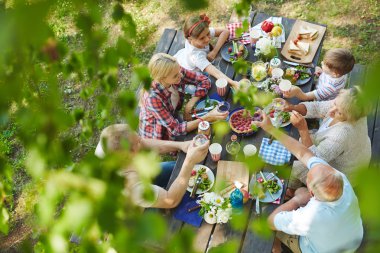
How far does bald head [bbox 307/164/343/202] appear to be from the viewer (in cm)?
268

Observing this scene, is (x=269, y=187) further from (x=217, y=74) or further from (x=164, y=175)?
(x=217, y=74)

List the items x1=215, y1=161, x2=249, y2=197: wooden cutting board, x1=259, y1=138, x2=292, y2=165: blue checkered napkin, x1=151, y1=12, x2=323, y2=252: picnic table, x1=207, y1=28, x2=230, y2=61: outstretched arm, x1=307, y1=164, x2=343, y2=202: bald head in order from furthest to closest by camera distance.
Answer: x1=207, y1=28, x2=230, y2=61: outstretched arm < x1=259, y1=138, x2=292, y2=165: blue checkered napkin < x1=215, y1=161, x2=249, y2=197: wooden cutting board < x1=151, y1=12, x2=323, y2=252: picnic table < x1=307, y1=164, x2=343, y2=202: bald head

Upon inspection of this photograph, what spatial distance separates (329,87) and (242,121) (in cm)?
82

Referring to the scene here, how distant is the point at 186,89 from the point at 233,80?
0.43 metres

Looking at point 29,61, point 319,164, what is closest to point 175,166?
point 319,164

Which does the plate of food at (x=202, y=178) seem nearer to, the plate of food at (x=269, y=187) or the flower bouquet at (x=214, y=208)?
the flower bouquet at (x=214, y=208)

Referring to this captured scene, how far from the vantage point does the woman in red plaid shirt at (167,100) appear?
11.8 feet

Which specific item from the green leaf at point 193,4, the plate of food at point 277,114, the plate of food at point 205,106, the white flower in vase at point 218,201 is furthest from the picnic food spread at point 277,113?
the green leaf at point 193,4

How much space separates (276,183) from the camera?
3.19 m

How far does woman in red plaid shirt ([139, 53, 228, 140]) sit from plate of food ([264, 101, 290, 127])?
358 mm

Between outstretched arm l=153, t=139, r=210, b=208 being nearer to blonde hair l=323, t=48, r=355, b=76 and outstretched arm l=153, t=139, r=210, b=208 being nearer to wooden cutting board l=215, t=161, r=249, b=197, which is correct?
wooden cutting board l=215, t=161, r=249, b=197

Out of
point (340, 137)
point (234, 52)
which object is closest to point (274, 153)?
point (340, 137)

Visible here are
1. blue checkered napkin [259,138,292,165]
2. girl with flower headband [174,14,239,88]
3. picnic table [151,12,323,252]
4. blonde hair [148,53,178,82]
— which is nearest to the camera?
picnic table [151,12,323,252]

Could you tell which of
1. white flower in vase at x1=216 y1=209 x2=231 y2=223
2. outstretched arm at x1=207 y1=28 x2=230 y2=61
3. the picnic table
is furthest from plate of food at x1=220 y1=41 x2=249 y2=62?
white flower in vase at x1=216 y1=209 x2=231 y2=223
